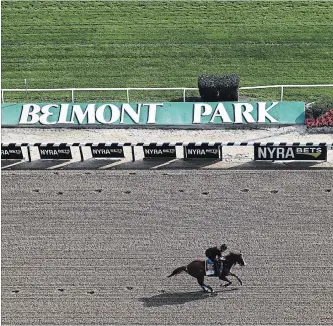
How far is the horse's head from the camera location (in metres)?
22.9

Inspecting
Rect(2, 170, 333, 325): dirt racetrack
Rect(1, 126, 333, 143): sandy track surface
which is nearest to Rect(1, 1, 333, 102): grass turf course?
Rect(1, 126, 333, 143): sandy track surface

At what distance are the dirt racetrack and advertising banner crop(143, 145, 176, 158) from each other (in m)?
0.82

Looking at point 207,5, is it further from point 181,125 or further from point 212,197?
point 212,197

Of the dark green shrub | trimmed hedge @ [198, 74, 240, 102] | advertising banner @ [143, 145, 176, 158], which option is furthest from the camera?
trimmed hedge @ [198, 74, 240, 102]

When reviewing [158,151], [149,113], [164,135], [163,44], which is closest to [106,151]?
[158,151]

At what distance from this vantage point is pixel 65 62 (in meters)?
35.7

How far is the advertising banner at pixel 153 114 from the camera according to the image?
31.5 metres

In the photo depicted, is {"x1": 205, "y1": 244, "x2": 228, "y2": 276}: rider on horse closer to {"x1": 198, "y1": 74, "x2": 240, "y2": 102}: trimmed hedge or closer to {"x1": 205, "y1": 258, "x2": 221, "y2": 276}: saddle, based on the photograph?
{"x1": 205, "y1": 258, "x2": 221, "y2": 276}: saddle

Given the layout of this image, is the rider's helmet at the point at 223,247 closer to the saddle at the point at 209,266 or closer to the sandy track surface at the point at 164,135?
the saddle at the point at 209,266

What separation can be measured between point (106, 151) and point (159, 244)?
199 inches

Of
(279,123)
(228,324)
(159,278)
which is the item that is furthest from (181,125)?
(228,324)

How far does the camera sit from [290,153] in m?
28.6

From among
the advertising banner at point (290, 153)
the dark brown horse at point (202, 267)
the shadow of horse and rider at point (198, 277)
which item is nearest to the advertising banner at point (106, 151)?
the advertising banner at point (290, 153)

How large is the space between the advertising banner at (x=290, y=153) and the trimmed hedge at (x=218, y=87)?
3.97 metres
